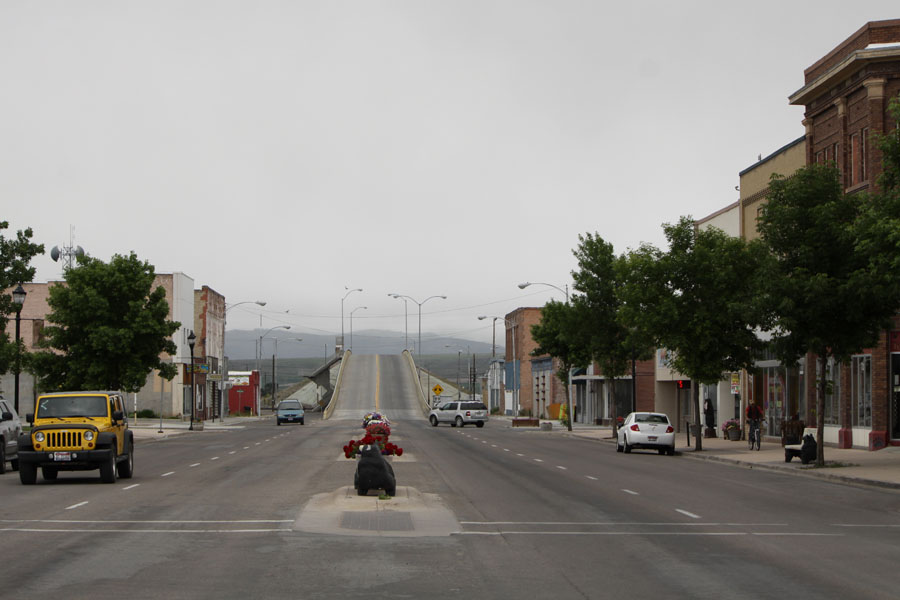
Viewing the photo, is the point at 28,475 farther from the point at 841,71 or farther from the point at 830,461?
the point at 841,71

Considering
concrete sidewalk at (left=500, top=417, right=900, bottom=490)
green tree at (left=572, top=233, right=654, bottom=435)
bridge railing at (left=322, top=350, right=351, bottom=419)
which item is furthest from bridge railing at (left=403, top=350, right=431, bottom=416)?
concrete sidewalk at (left=500, top=417, right=900, bottom=490)

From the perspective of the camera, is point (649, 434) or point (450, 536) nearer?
point (450, 536)

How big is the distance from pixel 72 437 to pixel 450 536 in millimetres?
11619

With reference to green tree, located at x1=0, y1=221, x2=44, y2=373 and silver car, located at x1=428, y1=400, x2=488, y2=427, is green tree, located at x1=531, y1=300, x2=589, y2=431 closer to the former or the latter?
silver car, located at x1=428, y1=400, x2=488, y2=427

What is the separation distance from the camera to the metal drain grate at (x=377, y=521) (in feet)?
51.6

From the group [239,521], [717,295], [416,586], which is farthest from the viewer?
[717,295]

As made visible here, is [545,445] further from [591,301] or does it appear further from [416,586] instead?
[416,586]

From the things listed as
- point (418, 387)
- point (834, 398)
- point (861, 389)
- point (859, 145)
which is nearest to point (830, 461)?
point (861, 389)

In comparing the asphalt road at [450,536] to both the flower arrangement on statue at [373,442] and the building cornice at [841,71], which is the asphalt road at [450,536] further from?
the building cornice at [841,71]

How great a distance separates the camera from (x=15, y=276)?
132ft

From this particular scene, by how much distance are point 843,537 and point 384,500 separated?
763cm

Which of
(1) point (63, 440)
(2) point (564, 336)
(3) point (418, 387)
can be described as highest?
(2) point (564, 336)

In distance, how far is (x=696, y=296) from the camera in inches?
1554

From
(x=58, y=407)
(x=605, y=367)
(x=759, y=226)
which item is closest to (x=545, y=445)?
(x=605, y=367)
